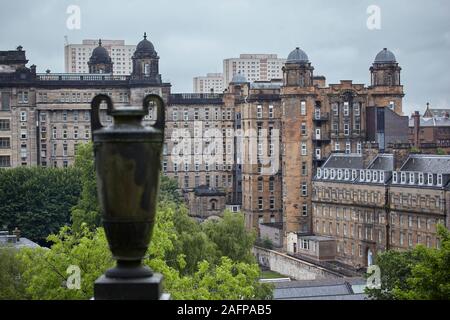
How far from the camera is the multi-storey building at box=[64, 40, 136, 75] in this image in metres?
152

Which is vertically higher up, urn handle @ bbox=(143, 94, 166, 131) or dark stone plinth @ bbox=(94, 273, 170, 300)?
urn handle @ bbox=(143, 94, 166, 131)

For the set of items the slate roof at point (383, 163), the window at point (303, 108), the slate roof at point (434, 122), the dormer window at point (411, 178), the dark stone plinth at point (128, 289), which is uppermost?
the window at point (303, 108)

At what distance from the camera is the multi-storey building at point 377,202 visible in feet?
224

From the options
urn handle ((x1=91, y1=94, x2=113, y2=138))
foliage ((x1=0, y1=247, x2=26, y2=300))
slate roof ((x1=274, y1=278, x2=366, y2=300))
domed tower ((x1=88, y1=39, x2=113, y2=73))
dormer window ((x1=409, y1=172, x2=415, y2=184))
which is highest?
domed tower ((x1=88, y1=39, x2=113, y2=73))

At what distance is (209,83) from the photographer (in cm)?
19062

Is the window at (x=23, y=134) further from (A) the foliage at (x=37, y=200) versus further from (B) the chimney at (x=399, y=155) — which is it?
(B) the chimney at (x=399, y=155)

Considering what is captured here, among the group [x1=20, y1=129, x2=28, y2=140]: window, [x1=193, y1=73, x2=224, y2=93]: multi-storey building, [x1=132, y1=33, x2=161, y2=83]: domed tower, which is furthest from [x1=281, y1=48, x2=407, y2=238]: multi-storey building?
[x1=193, y1=73, x2=224, y2=93]: multi-storey building

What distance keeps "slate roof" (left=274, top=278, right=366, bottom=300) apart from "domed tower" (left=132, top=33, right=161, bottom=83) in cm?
6033

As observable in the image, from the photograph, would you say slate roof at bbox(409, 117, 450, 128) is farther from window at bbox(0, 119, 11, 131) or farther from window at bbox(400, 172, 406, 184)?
window at bbox(400, 172, 406, 184)

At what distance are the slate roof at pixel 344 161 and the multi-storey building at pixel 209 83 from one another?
103 meters

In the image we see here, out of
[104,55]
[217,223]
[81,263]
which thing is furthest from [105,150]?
[104,55]

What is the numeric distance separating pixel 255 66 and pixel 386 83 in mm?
77729

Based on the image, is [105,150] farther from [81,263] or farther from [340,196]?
[340,196]

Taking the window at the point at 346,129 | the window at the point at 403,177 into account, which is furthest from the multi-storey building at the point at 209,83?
the window at the point at 403,177
